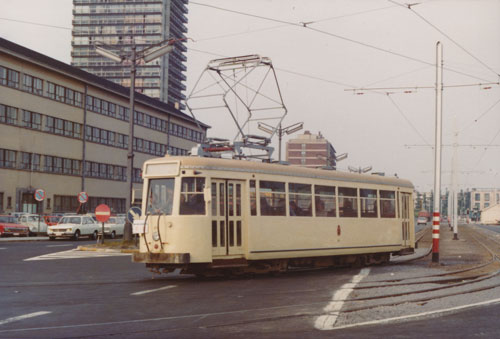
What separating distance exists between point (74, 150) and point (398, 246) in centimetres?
5010

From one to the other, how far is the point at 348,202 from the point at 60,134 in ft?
162

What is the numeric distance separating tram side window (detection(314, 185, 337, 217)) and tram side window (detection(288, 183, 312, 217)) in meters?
0.31

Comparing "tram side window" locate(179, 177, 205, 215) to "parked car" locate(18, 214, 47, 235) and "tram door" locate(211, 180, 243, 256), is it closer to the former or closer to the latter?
"tram door" locate(211, 180, 243, 256)

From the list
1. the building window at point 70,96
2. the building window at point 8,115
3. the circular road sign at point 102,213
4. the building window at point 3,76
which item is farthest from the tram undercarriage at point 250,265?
the building window at point 70,96

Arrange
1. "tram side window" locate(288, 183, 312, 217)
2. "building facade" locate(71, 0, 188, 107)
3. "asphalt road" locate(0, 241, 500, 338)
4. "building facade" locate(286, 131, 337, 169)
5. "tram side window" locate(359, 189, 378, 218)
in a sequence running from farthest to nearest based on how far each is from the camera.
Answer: "building facade" locate(286, 131, 337, 169) < "building facade" locate(71, 0, 188, 107) < "tram side window" locate(359, 189, 378, 218) < "tram side window" locate(288, 183, 312, 217) < "asphalt road" locate(0, 241, 500, 338)

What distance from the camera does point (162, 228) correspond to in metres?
15.3

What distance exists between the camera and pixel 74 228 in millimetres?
39719

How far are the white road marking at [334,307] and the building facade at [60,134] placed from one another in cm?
3563

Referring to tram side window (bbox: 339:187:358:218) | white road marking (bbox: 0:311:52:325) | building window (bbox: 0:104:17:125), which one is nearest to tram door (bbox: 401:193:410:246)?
tram side window (bbox: 339:187:358:218)

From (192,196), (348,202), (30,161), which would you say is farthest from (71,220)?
(192,196)

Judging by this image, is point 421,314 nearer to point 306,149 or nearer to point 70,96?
point 70,96

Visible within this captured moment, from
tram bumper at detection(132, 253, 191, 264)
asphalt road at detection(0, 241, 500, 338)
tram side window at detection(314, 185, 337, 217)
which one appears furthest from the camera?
tram side window at detection(314, 185, 337, 217)

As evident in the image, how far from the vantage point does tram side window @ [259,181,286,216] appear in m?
16.7

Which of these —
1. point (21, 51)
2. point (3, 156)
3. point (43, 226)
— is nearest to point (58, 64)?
point (21, 51)
